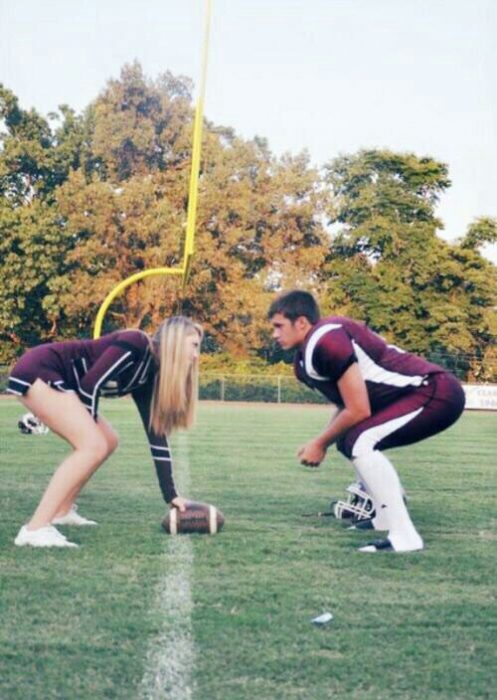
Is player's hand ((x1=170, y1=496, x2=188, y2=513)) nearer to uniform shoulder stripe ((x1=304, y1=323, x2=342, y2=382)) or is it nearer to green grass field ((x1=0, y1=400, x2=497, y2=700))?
green grass field ((x1=0, y1=400, x2=497, y2=700))

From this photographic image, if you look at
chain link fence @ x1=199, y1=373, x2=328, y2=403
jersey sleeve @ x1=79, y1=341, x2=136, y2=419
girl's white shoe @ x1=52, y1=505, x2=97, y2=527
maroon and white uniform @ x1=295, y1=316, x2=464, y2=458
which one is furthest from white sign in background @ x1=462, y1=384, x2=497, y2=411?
jersey sleeve @ x1=79, y1=341, x2=136, y2=419

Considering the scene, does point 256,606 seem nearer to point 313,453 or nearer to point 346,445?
point 313,453

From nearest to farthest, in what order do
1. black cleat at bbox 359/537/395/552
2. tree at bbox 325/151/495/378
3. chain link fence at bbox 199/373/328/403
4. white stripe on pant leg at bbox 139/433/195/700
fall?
white stripe on pant leg at bbox 139/433/195/700 → black cleat at bbox 359/537/395/552 → chain link fence at bbox 199/373/328/403 → tree at bbox 325/151/495/378

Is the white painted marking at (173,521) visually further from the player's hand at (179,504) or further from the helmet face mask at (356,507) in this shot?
the helmet face mask at (356,507)

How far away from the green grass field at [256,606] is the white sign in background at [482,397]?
30.4 metres

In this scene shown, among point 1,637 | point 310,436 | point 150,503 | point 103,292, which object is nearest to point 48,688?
point 1,637

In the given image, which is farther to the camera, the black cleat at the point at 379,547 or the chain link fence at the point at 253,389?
the chain link fence at the point at 253,389

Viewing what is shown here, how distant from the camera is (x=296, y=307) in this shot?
5.17 metres

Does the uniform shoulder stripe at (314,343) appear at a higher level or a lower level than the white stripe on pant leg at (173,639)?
higher

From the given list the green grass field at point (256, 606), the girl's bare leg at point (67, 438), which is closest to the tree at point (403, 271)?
the green grass field at point (256, 606)

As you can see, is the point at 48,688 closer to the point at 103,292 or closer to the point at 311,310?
the point at 311,310

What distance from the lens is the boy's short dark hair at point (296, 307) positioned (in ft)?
16.9

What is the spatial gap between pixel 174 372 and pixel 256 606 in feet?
5.57

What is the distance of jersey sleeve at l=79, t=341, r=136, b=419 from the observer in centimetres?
511
